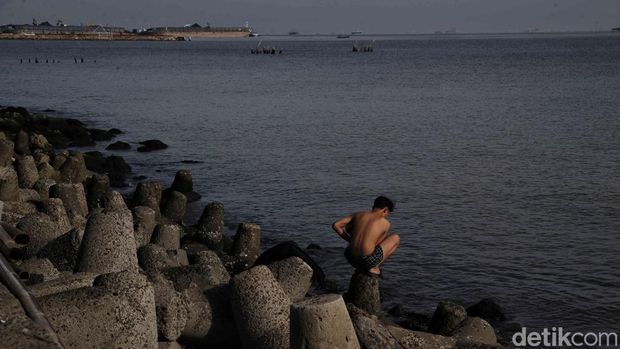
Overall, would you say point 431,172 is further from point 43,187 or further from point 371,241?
point 371,241

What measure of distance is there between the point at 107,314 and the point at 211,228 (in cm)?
983

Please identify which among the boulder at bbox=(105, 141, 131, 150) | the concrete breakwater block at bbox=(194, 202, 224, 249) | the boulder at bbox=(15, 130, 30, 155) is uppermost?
the concrete breakwater block at bbox=(194, 202, 224, 249)

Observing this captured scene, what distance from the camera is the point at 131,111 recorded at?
5006 cm

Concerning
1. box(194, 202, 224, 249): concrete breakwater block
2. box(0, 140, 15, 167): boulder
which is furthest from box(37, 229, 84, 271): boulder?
box(0, 140, 15, 167): boulder

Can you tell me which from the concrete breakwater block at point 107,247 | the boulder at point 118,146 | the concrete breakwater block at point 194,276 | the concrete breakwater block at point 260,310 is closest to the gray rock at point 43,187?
the concrete breakwater block at point 194,276

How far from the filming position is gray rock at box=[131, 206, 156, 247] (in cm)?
1337

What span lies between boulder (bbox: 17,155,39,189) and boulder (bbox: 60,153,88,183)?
1.95 m

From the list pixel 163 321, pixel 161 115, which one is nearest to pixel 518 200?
pixel 163 321

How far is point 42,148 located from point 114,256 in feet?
61.4

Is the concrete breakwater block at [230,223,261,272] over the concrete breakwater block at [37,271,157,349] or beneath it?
beneath

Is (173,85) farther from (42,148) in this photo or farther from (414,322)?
(414,322)

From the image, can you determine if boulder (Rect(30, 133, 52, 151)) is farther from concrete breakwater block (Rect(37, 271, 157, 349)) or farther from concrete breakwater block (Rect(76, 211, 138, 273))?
concrete breakwater block (Rect(37, 271, 157, 349))

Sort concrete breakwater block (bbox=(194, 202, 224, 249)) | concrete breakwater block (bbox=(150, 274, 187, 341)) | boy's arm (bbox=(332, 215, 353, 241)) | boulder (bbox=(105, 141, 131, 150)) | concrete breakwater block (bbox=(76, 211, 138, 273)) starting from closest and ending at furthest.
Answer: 1. concrete breakwater block (bbox=(150, 274, 187, 341))
2. concrete breakwater block (bbox=(76, 211, 138, 273))
3. boy's arm (bbox=(332, 215, 353, 241))
4. concrete breakwater block (bbox=(194, 202, 224, 249))
5. boulder (bbox=(105, 141, 131, 150))

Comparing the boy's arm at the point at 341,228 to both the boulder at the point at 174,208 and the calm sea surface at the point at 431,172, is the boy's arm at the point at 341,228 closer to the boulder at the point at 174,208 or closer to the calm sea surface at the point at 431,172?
the calm sea surface at the point at 431,172
